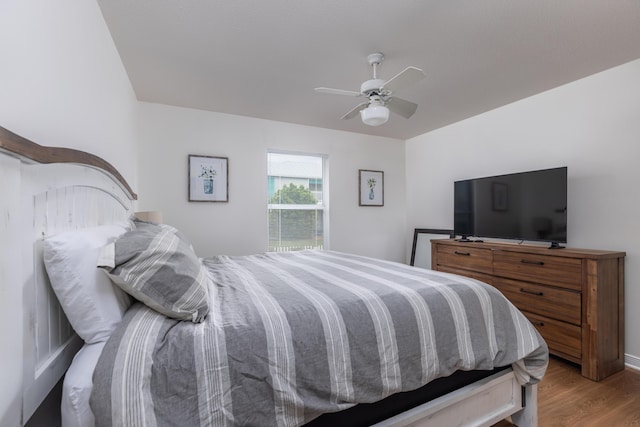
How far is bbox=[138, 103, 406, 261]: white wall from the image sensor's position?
10.8 ft

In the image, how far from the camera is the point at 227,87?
2855 mm

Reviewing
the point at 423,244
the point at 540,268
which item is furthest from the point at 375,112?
the point at 423,244

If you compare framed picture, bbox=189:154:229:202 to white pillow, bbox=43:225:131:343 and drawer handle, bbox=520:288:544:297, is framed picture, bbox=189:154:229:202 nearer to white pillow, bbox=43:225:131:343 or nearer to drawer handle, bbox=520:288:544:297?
white pillow, bbox=43:225:131:343

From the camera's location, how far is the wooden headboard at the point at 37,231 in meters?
0.78

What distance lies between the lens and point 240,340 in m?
1.02

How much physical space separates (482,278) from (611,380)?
113 cm

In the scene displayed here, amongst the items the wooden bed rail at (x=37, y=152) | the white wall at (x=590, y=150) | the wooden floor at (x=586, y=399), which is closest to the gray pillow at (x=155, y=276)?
the wooden bed rail at (x=37, y=152)

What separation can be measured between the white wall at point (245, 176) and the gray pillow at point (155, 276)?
2.43 metres

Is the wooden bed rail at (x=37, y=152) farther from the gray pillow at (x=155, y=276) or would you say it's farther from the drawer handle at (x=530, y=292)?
the drawer handle at (x=530, y=292)

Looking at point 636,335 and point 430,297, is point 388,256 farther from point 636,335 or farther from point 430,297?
point 430,297

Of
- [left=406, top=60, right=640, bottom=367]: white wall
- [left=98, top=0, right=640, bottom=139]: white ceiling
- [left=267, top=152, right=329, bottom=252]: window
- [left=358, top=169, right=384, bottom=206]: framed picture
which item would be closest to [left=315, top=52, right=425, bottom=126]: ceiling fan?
[left=98, top=0, right=640, bottom=139]: white ceiling

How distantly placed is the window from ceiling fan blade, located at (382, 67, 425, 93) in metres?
2.18

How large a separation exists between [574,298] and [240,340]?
257 cm

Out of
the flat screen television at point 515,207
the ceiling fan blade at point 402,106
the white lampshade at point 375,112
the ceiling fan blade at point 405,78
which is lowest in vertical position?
the flat screen television at point 515,207
